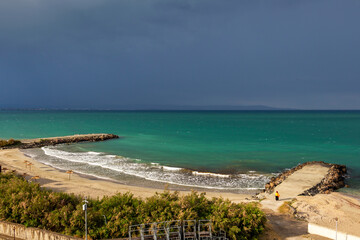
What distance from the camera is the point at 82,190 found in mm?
22688

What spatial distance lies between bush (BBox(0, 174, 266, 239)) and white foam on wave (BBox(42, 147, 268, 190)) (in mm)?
12019

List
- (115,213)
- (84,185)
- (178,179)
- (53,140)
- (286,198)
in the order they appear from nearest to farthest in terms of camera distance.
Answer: (115,213) → (286,198) → (84,185) → (178,179) → (53,140)

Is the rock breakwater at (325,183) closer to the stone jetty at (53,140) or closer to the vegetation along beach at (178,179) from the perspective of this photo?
the vegetation along beach at (178,179)

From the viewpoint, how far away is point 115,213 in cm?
1320

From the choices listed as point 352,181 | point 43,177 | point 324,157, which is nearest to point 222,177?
point 352,181

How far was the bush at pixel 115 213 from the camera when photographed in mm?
12508

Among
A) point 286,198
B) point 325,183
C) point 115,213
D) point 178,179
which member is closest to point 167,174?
point 178,179

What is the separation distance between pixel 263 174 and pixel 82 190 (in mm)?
19357

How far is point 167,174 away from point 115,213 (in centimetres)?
1703

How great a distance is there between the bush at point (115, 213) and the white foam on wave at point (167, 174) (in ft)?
39.4

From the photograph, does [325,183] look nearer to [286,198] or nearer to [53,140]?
[286,198]

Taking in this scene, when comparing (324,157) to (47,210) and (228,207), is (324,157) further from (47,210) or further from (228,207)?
(47,210)

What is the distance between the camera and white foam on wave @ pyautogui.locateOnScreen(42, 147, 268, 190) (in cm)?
2664

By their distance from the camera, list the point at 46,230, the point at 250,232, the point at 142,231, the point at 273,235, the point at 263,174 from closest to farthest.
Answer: the point at 142,231, the point at 46,230, the point at 250,232, the point at 273,235, the point at 263,174
